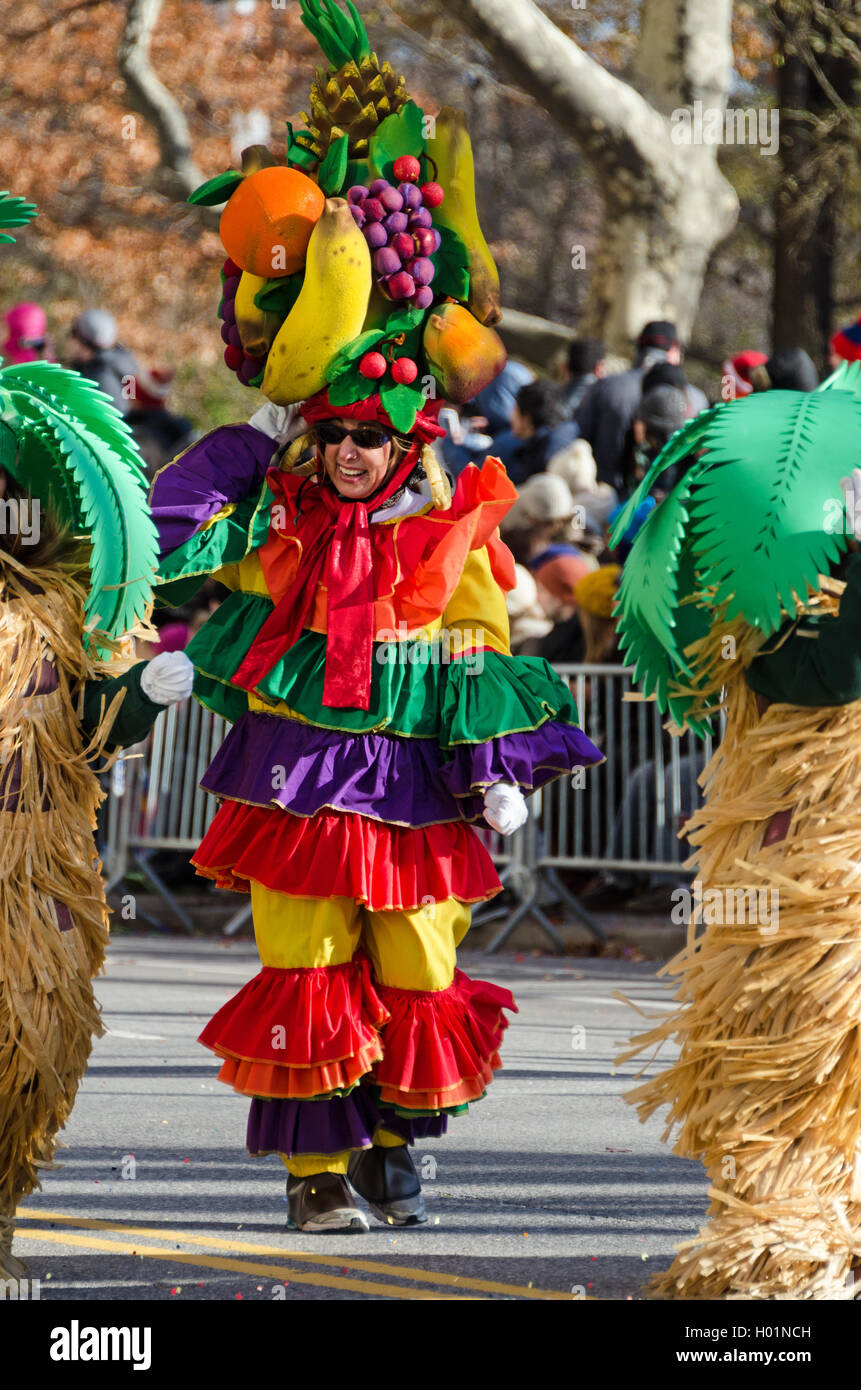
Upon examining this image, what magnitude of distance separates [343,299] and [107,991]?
13.2 feet

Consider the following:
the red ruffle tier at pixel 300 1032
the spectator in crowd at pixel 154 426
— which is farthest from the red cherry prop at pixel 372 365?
the spectator in crowd at pixel 154 426

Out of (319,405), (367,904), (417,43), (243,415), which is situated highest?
(417,43)

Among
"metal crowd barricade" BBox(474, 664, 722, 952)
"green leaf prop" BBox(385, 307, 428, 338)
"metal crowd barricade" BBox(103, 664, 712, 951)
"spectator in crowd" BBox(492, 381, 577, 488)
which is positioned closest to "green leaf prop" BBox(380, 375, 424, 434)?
"green leaf prop" BBox(385, 307, 428, 338)

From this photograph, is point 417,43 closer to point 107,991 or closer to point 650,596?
point 107,991

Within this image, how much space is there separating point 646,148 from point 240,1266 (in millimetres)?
10818

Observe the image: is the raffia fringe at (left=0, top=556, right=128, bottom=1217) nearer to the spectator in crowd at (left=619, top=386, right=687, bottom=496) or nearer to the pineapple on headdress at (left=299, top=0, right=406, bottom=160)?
the pineapple on headdress at (left=299, top=0, right=406, bottom=160)

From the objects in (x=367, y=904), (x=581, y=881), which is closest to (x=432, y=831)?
(x=367, y=904)

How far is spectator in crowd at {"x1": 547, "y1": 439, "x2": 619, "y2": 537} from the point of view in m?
9.27

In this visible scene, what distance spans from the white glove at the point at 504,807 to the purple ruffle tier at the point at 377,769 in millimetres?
24

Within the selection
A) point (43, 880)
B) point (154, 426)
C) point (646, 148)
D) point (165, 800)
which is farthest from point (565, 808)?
point (646, 148)

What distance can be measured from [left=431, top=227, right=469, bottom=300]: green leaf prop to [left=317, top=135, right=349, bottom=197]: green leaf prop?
25 centimetres

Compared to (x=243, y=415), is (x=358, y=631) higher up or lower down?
lower down
